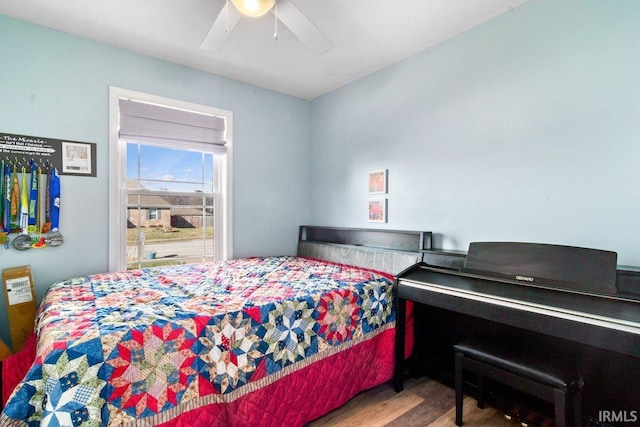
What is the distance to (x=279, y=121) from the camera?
3643 mm

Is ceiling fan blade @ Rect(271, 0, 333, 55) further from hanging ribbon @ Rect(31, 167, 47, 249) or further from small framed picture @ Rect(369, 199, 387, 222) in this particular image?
hanging ribbon @ Rect(31, 167, 47, 249)

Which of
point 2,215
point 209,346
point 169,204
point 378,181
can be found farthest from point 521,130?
point 2,215

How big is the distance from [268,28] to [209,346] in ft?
7.30

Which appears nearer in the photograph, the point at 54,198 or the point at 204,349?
the point at 204,349

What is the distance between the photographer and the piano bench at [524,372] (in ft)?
4.66

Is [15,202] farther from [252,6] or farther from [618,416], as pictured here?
[618,416]

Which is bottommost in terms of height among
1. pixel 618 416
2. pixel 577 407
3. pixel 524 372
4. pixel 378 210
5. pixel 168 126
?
pixel 618 416

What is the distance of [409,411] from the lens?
1929mm

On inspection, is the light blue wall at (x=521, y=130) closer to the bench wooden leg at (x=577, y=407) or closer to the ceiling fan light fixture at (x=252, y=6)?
the bench wooden leg at (x=577, y=407)

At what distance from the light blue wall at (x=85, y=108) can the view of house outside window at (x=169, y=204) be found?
24 centimetres

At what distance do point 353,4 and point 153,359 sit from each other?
2343 mm

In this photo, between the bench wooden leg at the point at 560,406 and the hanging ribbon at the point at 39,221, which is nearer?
the bench wooden leg at the point at 560,406

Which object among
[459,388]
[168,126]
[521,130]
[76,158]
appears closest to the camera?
[459,388]

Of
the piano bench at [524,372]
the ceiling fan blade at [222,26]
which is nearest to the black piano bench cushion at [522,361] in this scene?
the piano bench at [524,372]
